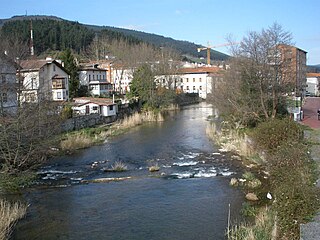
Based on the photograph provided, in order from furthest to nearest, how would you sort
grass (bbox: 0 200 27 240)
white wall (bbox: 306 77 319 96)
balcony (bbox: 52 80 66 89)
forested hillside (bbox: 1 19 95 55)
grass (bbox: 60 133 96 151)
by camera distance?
forested hillside (bbox: 1 19 95 55) < white wall (bbox: 306 77 319 96) < balcony (bbox: 52 80 66 89) < grass (bbox: 60 133 96 151) < grass (bbox: 0 200 27 240)

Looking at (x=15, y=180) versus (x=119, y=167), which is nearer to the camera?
(x=15, y=180)

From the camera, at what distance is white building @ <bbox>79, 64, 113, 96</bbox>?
2012 inches

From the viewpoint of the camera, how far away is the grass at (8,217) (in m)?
9.68

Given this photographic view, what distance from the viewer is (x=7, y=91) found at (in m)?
18.9

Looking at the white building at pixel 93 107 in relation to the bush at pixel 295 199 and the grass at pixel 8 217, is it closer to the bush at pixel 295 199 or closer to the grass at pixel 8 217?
the grass at pixel 8 217

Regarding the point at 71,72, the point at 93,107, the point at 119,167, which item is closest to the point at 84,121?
the point at 93,107

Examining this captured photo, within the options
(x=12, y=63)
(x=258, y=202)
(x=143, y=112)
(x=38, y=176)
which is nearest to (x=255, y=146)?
(x=258, y=202)

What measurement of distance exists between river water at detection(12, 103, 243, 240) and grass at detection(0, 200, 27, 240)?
22cm

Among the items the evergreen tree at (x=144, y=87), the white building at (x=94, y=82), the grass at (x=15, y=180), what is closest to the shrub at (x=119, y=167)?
the grass at (x=15, y=180)

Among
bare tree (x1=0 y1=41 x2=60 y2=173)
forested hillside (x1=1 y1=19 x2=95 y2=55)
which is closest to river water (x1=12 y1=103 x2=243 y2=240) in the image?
bare tree (x1=0 y1=41 x2=60 y2=173)

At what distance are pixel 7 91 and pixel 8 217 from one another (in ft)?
33.2

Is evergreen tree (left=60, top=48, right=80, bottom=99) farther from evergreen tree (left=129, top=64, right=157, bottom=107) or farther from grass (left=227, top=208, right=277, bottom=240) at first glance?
grass (left=227, top=208, right=277, bottom=240)

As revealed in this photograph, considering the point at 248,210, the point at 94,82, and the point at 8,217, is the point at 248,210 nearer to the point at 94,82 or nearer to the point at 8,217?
the point at 8,217

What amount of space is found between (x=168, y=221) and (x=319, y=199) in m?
4.16
